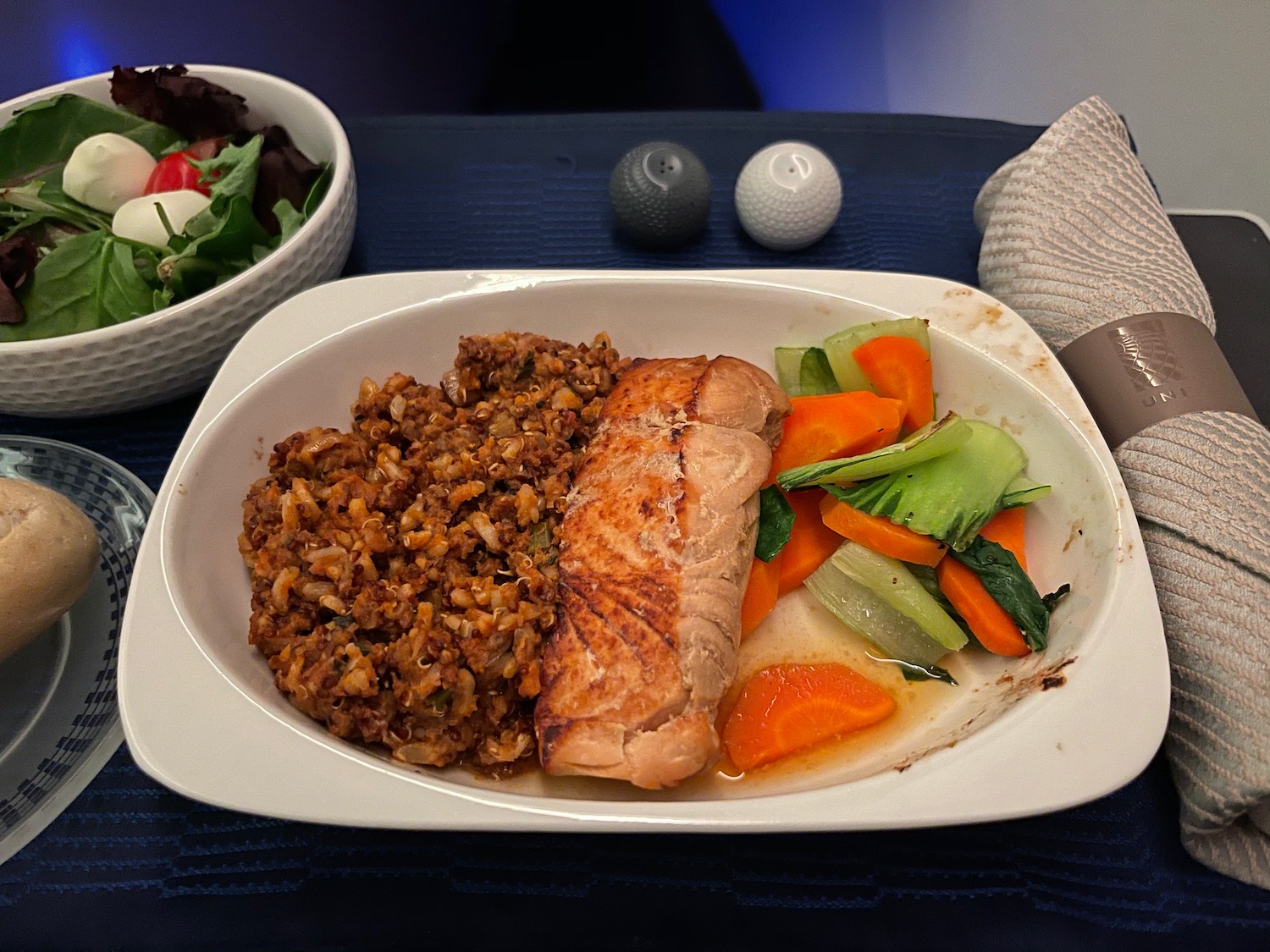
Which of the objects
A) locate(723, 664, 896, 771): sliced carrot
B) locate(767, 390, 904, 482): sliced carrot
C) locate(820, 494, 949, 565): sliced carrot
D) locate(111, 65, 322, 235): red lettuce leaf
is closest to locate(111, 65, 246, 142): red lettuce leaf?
locate(111, 65, 322, 235): red lettuce leaf

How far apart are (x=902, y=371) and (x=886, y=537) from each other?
1.45ft

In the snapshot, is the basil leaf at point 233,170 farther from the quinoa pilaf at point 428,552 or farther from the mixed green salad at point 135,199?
the quinoa pilaf at point 428,552

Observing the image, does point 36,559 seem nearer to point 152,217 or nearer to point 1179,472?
point 152,217

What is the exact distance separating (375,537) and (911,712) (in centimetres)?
130

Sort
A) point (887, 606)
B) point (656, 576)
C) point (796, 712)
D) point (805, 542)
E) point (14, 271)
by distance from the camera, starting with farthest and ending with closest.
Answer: point (14, 271), point (805, 542), point (887, 606), point (796, 712), point (656, 576)

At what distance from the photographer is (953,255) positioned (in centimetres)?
281

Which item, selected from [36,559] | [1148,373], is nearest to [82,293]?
[36,559]

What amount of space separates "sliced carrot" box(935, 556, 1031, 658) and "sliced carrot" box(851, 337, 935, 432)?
1.32ft

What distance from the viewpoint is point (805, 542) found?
6.79 feet

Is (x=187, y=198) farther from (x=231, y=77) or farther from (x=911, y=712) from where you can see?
(x=911, y=712)

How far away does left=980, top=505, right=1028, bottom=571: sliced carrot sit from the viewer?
1990mm

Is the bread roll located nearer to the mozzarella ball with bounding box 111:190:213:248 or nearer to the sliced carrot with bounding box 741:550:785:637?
the mozzarella ball with bounding box 111:190:213:248

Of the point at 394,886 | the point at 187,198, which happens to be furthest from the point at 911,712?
the point at 187,198

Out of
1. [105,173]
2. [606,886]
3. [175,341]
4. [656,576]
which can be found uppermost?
[105,173]
